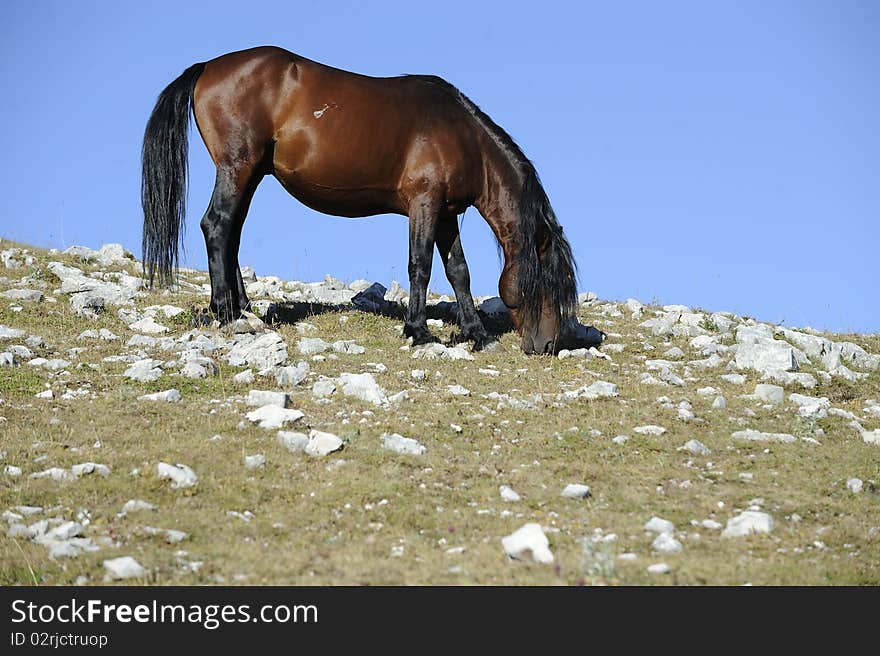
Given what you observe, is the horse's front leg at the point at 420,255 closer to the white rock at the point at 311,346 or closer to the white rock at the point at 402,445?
the white rock at the point at 311,346

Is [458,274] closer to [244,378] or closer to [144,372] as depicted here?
[244,378]

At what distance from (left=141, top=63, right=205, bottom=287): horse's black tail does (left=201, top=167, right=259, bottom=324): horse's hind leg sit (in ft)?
1.24

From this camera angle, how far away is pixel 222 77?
1091 centimetres

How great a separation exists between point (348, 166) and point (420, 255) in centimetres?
129

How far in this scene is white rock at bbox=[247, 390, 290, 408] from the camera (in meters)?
8.14

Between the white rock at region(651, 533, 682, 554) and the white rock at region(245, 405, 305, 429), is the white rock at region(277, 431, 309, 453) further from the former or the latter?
the white rock at region(651, 533, 682, 554)

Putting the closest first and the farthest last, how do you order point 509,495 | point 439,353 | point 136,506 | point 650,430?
point 136,506, point 509,495, point 650,430, point 439,353

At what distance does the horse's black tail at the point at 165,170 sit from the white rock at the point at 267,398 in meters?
3.36

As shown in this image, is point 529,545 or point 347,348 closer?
point 529,545

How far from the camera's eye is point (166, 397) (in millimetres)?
8453

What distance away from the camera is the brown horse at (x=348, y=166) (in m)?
11.0

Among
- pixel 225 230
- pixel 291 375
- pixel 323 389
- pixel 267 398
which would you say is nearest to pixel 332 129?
pixel 225 230
